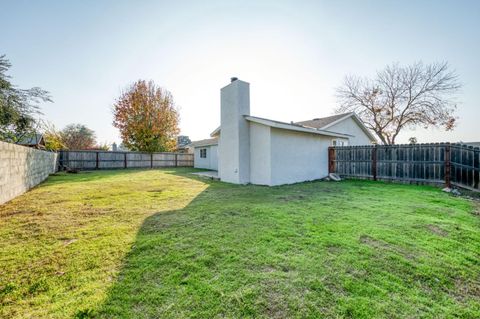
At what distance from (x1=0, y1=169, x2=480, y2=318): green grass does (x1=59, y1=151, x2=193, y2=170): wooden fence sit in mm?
15176

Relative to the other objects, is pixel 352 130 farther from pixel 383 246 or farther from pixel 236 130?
pixel 383 246

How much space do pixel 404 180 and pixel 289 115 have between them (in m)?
11.9

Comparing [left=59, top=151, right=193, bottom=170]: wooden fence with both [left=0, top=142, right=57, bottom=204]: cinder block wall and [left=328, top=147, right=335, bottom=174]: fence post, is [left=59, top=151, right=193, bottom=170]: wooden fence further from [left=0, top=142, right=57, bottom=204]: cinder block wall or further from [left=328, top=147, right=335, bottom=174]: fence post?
[left=328, top=147, right=335, bottom=174]: fence post

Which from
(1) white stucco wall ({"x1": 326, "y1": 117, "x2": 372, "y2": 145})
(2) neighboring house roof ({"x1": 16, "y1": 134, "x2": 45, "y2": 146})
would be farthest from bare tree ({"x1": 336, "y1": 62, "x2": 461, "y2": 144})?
(2) neighboring house roof ({"x1": 16, "y1": 134, "x2": 45, "y2": 146})

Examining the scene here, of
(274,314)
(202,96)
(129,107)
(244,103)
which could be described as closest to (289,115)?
(202,96)

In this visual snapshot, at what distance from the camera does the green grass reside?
182 centimetres

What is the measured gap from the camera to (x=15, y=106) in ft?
27.8

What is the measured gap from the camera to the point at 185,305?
1812 millimetres

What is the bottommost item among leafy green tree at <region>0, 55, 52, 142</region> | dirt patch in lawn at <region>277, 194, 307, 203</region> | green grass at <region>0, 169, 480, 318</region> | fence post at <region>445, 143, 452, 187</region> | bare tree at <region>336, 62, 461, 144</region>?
green grass at <region>0, 169, 480, 318</region>

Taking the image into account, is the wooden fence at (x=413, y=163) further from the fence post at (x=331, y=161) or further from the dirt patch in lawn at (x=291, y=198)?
the dirt patch in lawn at (x=291, y=198)

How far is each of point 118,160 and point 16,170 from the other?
1372 cm

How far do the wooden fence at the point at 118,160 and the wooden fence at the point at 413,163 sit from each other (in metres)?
15.5

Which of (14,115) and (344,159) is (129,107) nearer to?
(14,115)

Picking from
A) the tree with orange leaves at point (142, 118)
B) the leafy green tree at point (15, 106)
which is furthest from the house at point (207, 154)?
the leafy green tree at point (15, 106)
